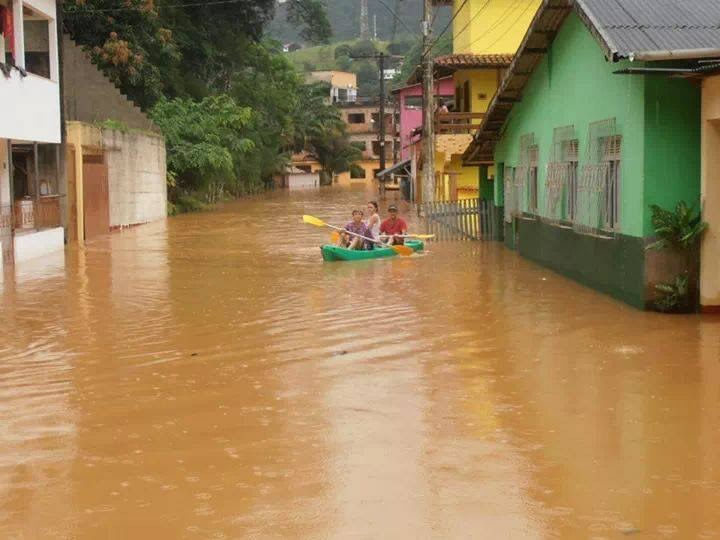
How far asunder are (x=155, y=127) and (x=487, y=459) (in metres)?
35.6

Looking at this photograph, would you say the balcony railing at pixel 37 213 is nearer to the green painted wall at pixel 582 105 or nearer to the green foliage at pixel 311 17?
the green painted wall at pixel 582 105

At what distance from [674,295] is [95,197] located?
20127 mm

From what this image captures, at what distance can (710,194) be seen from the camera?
535 inches

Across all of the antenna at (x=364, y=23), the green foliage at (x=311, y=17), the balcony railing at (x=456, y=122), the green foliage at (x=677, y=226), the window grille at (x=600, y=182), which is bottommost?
the green foliage at (x=677, y=226)

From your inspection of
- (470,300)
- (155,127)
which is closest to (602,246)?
(470,300)

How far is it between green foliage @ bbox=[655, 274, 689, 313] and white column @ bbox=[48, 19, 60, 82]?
56.0 ft

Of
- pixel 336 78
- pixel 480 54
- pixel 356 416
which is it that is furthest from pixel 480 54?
pixel 336 78

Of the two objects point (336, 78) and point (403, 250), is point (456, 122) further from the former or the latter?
point (336, 78)

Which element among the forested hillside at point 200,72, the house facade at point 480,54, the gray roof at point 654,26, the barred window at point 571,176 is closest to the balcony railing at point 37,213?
the barred window at point 571,176

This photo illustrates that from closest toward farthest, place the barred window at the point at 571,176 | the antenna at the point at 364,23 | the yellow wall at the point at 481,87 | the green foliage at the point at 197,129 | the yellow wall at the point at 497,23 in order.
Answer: the barred window at the point at 571,176
the yellow wall at the point at 497,23
the yellow wall at the point at 481,87
the green foliage at the point at 197,129
the antenna at the point at 364,23

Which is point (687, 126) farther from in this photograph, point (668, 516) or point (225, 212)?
point (225, 212)

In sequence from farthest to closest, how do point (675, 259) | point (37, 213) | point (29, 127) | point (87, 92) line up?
1. point (87, 92)
2. point (37, 213)
3. point (29, 127)
4. point (675, 259)

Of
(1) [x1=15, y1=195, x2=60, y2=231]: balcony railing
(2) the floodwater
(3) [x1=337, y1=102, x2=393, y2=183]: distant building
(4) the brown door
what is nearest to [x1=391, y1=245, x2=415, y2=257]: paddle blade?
(2) the floodwater

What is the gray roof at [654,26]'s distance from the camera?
1323 centimetres
